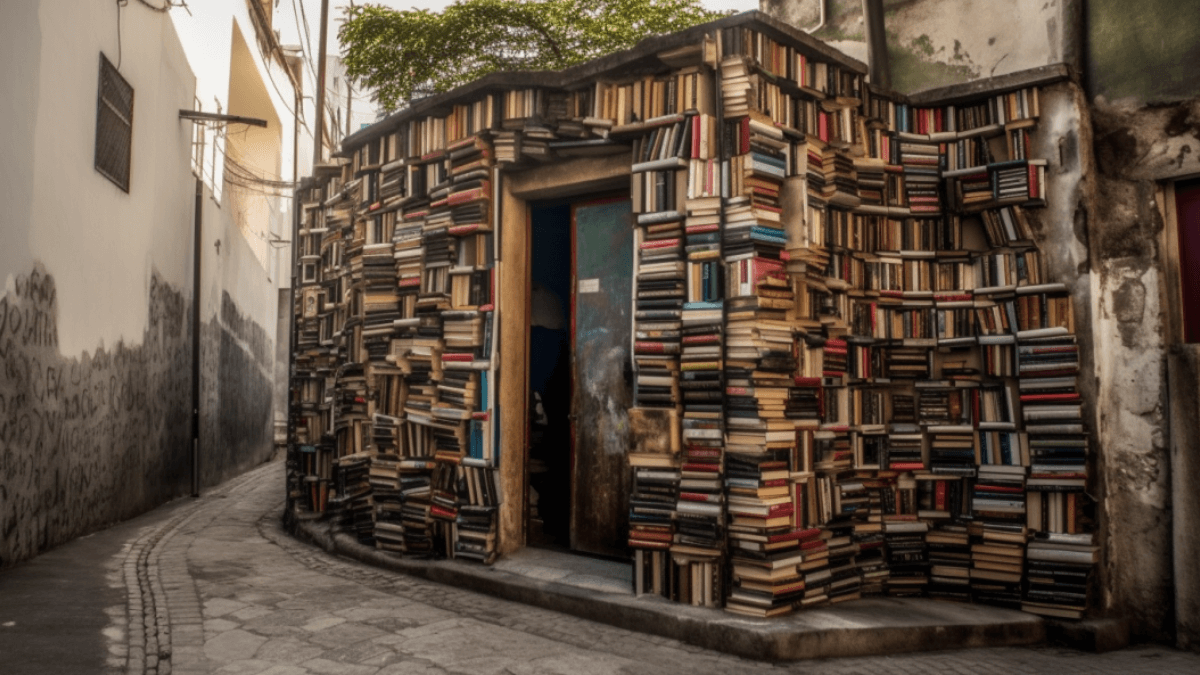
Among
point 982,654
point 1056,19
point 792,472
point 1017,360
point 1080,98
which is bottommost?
point 982,654

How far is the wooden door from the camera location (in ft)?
21.7

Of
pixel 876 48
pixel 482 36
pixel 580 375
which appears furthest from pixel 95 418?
pixel 482 36

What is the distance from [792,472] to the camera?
18.1 ft

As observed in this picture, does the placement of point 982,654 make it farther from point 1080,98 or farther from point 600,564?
point 1080,98

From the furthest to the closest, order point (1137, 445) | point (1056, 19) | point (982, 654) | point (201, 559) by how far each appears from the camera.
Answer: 1. point (201, 559)
2. point (1056, 19)
3. point (1137, 445)
4. point (982, 654)

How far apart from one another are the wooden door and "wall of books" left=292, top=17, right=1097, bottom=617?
62cm

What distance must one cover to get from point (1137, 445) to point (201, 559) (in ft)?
23.3

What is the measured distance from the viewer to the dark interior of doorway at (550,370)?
7.37m

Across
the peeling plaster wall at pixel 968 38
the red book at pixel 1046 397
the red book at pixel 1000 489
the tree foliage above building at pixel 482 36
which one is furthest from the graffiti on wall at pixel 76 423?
the tree foliage above building at pixel 482 36

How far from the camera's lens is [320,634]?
5.17 metres

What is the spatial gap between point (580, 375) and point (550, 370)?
2.29 feet

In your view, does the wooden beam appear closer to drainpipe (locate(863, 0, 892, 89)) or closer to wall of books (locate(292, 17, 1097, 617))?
wall of books (locate(292, 17, 1097, 617))

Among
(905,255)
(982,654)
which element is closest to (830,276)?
(905,255)

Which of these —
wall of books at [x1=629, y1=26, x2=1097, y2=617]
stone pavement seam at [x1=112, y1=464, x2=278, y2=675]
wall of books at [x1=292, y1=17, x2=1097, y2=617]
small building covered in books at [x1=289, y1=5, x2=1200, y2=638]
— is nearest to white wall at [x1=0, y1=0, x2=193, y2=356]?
stone pavement seam at [x1=112, y1=464, x2=278, y2=675]
